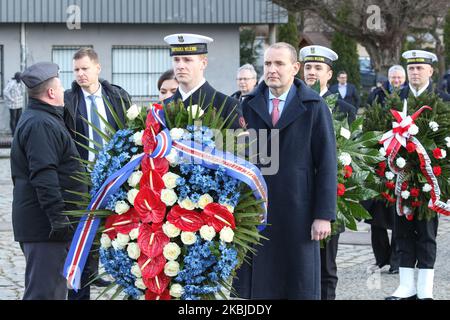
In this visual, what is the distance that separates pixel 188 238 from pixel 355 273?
4.28 metres

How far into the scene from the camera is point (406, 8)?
3084 centimetres

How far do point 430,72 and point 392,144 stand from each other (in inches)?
56.1

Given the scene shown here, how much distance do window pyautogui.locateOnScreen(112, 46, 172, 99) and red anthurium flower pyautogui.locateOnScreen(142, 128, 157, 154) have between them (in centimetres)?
2373

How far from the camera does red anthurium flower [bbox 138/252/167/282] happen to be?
475 cm

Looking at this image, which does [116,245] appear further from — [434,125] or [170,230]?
[434,125]

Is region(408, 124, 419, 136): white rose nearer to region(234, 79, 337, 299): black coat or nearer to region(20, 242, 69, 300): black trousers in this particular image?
region(234, 79, 337, 299): black coat

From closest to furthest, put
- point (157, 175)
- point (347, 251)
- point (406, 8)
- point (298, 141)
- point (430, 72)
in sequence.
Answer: point (157, 175) < point (298, 141) < point (430, 72) < point (347, 251) < point (406, 8)

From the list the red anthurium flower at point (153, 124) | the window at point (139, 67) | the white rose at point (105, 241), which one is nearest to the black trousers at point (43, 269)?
the white rose at point (105, 241)

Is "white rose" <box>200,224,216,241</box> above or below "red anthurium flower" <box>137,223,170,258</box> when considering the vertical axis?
above

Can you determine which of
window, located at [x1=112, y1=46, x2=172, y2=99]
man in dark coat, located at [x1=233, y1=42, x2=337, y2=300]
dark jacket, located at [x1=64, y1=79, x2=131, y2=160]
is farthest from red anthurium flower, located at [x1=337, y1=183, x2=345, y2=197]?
window, located at [x1=112, y1=46, x2=172, y2=99]

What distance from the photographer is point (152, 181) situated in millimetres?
4805

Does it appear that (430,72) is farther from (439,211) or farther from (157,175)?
(157,175)

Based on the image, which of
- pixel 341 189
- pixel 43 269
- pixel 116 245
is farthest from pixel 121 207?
pixel 341 189

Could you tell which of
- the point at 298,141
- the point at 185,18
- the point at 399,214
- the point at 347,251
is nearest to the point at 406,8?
the point at 185,18
